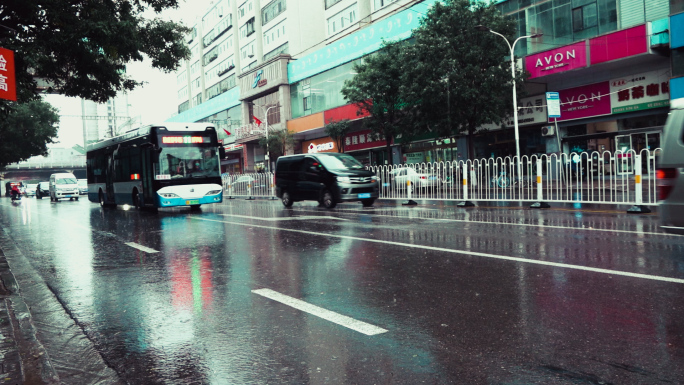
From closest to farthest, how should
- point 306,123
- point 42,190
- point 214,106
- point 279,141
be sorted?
point 279,141
point 306,123
point 42,190
point 214,106

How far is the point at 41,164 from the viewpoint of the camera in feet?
341

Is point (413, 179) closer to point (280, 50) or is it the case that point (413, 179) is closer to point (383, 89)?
point (383, 89)

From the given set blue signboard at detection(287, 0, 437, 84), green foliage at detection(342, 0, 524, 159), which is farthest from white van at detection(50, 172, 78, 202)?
green foliage at detection(342, 0, 524, 159)

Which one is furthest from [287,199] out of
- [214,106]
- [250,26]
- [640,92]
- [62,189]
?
[214,106]

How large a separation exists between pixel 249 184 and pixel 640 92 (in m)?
19.7

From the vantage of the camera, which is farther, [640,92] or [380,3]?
[380,3]

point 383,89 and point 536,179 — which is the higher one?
point 383,89

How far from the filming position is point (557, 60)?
1014 inches

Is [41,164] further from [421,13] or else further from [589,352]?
[589,352]

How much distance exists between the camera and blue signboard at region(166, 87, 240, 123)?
5806 cm

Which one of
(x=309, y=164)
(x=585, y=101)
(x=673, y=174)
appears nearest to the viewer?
(x=673, y=174)

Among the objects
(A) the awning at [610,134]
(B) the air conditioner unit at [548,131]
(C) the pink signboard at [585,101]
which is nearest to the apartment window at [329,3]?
(C) the pink signboard at [585,101]

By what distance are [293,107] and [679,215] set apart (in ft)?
139

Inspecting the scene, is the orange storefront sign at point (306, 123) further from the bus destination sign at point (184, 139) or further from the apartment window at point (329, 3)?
the bus destination sign at point (184, 139)
